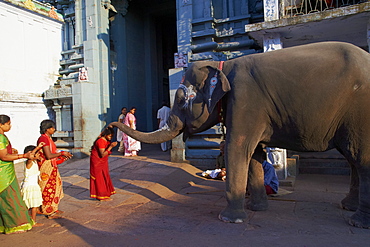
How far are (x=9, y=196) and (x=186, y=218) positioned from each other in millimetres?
2290

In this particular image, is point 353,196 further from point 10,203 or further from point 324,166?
point 10,203

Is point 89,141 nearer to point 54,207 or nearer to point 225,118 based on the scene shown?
point 54,207

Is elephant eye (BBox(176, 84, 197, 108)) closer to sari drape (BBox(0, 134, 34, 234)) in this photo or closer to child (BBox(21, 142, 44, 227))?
child (BBox(21, 142, 44, 227))

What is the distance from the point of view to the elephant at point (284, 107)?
3.77 m

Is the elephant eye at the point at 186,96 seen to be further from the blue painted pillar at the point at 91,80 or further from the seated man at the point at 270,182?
the blue painted pillar at the point at 91,80

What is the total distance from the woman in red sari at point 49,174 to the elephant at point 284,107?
1101 mm

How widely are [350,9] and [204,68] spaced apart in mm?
2995

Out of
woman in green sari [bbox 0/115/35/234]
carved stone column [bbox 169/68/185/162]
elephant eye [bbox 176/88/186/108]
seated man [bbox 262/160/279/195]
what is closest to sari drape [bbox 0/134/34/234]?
woman in green sari [bbox 0/115/35/234]

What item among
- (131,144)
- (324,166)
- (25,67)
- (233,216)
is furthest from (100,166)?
(25,67)

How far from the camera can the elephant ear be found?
161 inches

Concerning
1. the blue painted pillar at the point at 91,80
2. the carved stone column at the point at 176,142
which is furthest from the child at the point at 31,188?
the blue painted pillar at the point at 91,80

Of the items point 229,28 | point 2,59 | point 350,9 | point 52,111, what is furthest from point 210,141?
point 2,59

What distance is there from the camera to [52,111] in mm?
10570

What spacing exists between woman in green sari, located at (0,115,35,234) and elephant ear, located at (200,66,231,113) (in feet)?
7.88
